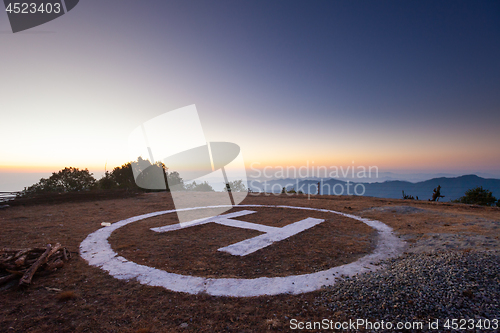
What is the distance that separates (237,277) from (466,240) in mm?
6152

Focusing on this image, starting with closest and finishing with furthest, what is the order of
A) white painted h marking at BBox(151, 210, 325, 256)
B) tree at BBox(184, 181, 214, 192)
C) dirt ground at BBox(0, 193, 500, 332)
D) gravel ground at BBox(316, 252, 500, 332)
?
gravel ground at BBox(316, 252, 500, 332) < dirt ground at BBox(0, 193, 500, 332) < white painted h marking at BBox(151, 210, 325, 256) < tree at BBox(184, 181, 214, 192)

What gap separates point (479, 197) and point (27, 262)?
3519cm

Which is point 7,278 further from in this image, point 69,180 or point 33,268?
point 69,180

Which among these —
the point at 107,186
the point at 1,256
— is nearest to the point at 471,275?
the point at 1,256

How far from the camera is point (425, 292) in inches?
136

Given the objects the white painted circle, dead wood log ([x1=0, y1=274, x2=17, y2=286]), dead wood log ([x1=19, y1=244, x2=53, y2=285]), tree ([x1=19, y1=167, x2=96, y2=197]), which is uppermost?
tree ([x1=19, y1=167, x2=96, y2=197])

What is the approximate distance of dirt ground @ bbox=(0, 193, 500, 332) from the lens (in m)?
3.27

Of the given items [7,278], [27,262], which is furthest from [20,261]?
[7,278]

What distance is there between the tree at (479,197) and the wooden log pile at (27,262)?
107 feet

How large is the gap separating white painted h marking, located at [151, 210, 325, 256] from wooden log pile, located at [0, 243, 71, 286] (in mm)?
3500

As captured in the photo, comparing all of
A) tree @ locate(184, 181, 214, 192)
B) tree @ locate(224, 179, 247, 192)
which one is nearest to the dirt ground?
tree @ locate(224, 179, 247, 192)

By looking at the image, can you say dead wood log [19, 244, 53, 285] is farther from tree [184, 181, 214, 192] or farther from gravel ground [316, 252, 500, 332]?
tree [184, 181, 214, 192]

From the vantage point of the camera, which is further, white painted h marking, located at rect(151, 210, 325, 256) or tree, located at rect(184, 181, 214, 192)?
tree, located at rect(184, 181, 214, 192)

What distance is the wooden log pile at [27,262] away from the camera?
14.3 feet
